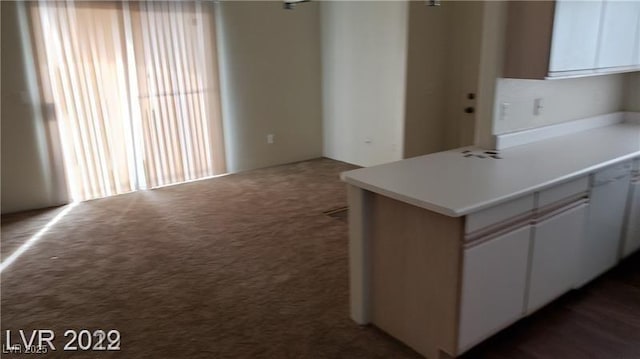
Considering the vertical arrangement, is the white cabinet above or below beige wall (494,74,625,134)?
below

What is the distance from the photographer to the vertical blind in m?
4.77

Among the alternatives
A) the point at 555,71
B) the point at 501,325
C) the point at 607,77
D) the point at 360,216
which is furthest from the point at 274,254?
the point at 607,77

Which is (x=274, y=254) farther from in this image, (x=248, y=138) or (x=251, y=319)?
(x=248, y=138)

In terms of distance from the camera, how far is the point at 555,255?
2580 millimetres

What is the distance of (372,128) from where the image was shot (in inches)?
249

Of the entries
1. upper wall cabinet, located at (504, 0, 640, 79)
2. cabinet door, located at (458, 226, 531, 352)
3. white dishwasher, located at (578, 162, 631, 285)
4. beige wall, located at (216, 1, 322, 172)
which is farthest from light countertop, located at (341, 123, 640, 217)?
beige wall, located at (216, 1, 322, 172)

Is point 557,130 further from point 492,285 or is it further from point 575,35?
point 492,285

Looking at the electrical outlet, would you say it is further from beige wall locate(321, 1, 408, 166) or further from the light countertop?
beige wall locate(321, 1, 408, 166)

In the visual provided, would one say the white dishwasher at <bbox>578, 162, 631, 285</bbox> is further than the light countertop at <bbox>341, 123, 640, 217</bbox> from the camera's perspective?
Yes

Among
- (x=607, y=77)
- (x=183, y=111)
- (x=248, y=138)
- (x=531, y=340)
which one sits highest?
(x=607, y=77)

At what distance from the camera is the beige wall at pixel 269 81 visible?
19.5ft

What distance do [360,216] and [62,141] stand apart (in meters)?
3.83

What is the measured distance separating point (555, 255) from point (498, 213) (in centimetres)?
69

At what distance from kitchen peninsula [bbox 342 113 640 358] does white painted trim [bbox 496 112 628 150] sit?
4cm
